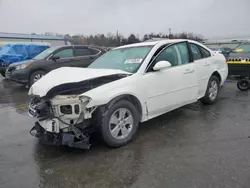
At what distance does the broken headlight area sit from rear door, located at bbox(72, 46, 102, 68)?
6.54 m

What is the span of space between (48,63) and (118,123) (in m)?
6.60

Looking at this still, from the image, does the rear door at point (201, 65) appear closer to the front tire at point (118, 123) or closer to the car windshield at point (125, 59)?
the car windshield at point (125, 59)

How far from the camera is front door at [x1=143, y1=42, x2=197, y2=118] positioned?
162 inches

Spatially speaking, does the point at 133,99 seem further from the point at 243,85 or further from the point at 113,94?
the point at 243,85

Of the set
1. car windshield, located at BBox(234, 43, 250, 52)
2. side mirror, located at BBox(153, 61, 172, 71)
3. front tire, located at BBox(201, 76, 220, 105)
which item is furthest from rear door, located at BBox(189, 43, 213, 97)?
car windshield, located at BBox(234, 43, 250, 52)

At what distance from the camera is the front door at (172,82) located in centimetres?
411

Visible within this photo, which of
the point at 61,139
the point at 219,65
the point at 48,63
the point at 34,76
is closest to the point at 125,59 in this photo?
the point at 61,139

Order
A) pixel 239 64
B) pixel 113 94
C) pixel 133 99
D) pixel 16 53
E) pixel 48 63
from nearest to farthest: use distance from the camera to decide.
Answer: pixel 113 94, pixel 133 99, pixel 239 64, pixel 48 63, pixel 16 53

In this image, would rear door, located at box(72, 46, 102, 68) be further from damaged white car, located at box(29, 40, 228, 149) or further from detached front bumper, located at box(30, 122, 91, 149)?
detached front bumper, located at box(30, 122, 91, 149)

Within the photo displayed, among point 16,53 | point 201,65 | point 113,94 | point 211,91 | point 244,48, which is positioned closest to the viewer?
point 113,94

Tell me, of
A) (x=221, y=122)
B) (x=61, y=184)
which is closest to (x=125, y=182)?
(x=61, y=184)

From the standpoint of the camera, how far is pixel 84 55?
33.4 ft

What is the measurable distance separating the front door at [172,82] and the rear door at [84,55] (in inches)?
222

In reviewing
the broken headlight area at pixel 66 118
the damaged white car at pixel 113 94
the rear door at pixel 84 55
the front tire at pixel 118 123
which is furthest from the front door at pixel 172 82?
the rear door at pixel 84 55
